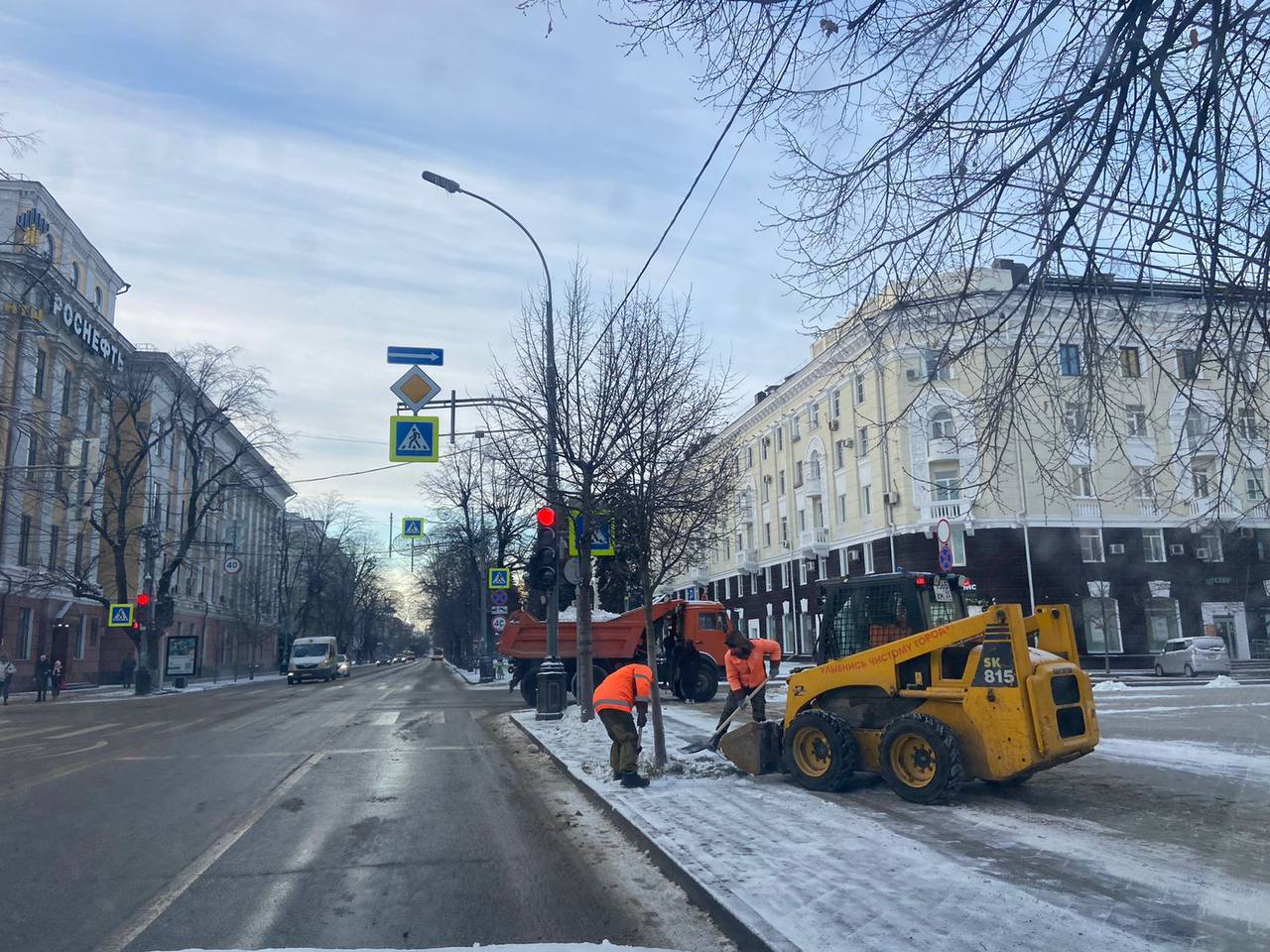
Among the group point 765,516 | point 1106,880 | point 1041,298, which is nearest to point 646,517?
point 1041,298

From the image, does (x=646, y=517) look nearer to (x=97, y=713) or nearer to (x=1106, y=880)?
(x=1106, y=880)

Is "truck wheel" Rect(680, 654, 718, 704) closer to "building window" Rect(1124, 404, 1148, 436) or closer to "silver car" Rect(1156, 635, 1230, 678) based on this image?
"building window" Rect(1124, 404, 1148, 436)

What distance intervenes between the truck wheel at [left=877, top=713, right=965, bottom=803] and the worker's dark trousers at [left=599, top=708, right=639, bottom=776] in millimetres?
2433

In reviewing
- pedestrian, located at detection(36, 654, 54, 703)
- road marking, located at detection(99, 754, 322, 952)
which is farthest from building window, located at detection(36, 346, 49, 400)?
road marking, located at detection(99, 754, 322, 952)

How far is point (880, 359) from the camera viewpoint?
23.7ft

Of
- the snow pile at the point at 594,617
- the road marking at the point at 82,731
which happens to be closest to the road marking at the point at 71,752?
the road marking at the point at 82,731

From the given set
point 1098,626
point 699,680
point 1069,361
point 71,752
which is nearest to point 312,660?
point 699,680

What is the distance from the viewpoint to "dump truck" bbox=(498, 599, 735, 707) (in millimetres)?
22625

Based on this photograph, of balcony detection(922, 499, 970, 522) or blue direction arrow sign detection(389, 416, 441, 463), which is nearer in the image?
blue direction arrow sign detection(389, 416, 441, 463)

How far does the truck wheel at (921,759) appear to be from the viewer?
8148 mm

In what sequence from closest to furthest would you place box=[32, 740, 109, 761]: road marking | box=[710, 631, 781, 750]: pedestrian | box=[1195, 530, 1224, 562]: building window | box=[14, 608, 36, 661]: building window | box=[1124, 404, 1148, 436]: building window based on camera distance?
1. box=[1124, 404, 1148, 436]: building window
2. box=[710, 631, 781, 750]: pedestrian
3. box=[32, 740, 109, 761]: road marking
4. box=[14, 608, 36, 661]: building window
5. box=[1195, 530, 1224, 562]: building window

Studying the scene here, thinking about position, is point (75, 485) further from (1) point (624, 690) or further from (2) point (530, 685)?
(1) point (624, 690)

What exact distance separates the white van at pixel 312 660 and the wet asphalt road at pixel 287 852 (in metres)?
33.9

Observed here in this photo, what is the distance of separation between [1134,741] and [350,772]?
33.2 feet
